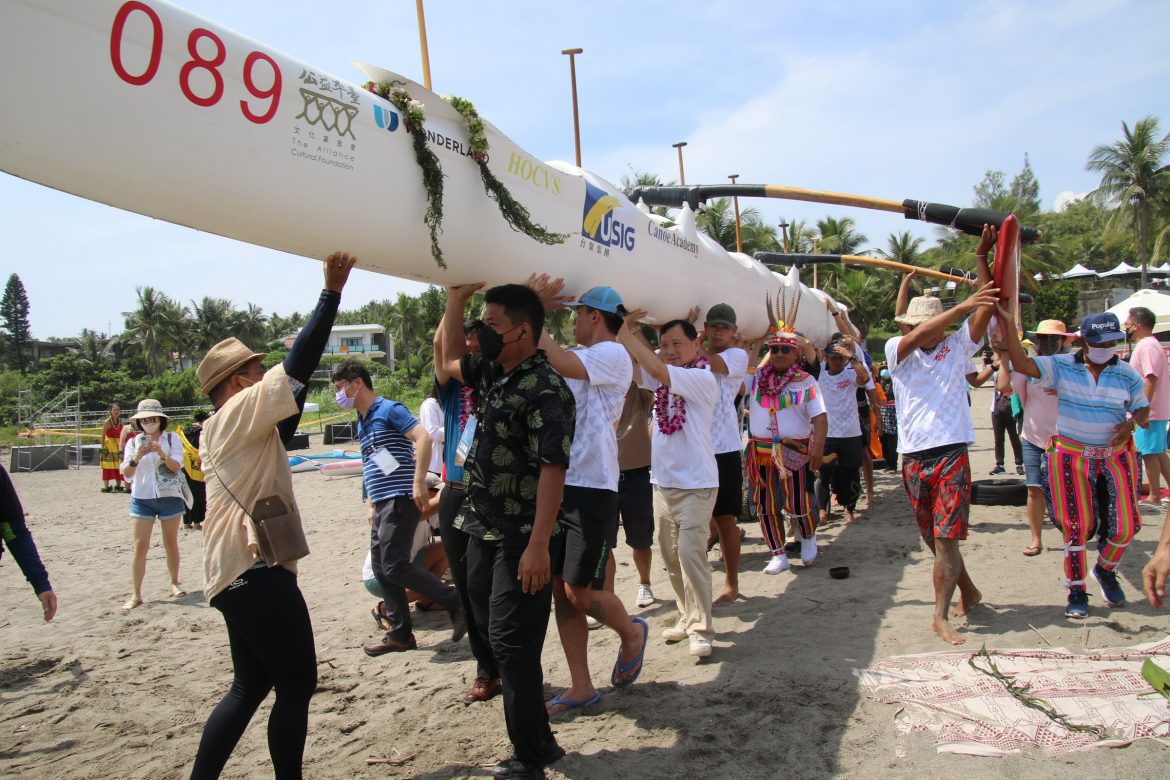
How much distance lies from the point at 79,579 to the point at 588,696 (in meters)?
6.88

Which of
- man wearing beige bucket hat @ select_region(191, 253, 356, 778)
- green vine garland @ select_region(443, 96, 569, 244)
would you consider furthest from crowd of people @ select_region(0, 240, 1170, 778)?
green vine garland @ select_region(443, 96, 569, 244)

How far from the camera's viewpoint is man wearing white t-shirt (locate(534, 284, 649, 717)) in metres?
3.62

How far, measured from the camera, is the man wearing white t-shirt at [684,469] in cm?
429

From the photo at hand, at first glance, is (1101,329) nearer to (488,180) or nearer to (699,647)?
(699,647)

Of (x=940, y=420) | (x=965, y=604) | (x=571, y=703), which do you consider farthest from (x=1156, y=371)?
(x=571, y=703)

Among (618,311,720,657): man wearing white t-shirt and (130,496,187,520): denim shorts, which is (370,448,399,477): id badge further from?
(130,496,187,520): denim shorts

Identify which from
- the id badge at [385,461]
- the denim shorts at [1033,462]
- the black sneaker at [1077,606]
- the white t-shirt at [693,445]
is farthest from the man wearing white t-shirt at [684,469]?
the denim shorts at [1033,462]

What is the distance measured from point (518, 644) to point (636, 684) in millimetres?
1263

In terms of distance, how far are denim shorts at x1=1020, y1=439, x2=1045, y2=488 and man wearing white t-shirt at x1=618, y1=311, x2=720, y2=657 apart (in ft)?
10.7

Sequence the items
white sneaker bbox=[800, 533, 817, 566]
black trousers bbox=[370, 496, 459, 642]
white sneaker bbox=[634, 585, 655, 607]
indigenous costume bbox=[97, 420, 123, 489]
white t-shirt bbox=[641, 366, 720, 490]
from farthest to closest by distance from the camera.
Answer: indigenous costume bbox=[97, 420, 123, 489] → white sneaker bbox=[800, 533, 817, 566] → white sneaker bbox=[634, 585, 655, 607] → black trousers bbox=[370, 496, 459, 642] → white t-shirt bbox=[641, 366, 720, 490]

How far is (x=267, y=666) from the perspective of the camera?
2.81 m

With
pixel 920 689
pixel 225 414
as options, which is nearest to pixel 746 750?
pixel 920 689

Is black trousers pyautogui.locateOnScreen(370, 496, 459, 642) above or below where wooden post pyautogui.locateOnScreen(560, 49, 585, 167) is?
below

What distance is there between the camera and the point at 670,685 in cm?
394
